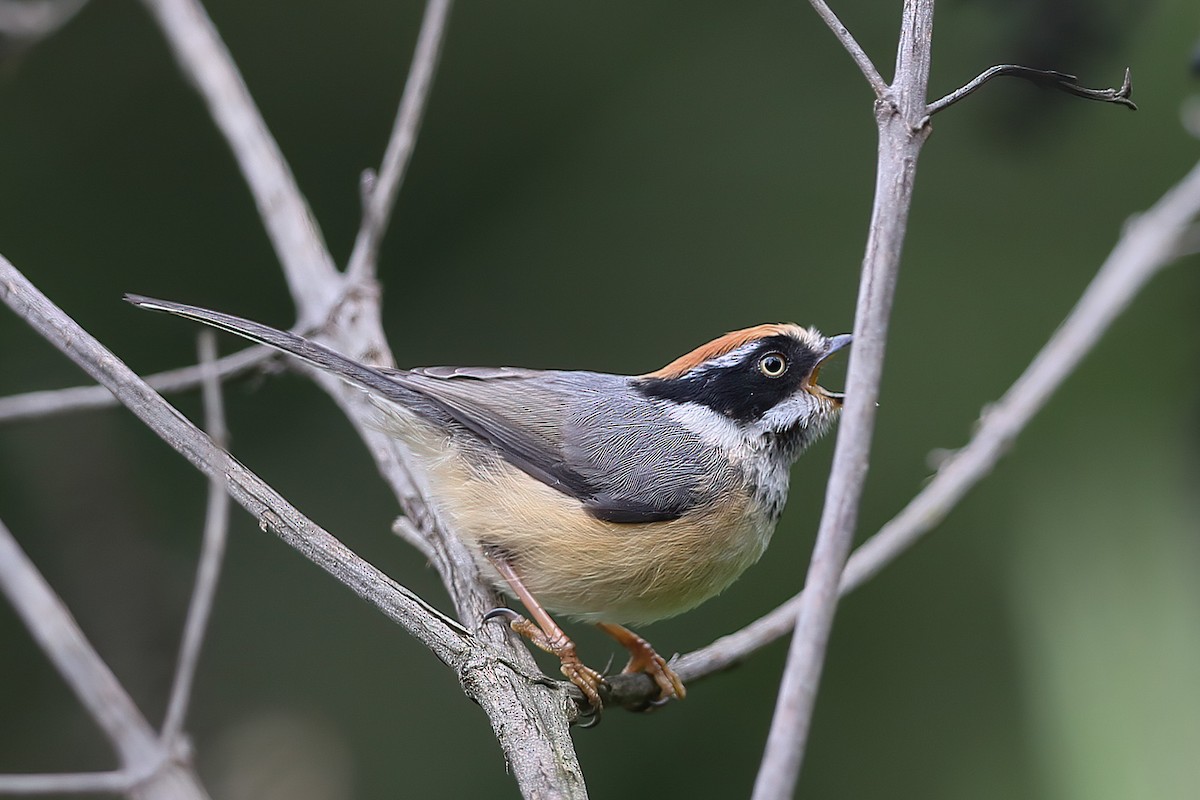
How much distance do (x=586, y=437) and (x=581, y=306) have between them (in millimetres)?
2528

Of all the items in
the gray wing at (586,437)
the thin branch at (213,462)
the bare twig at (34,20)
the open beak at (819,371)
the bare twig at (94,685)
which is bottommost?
the bare twig at (94,685)

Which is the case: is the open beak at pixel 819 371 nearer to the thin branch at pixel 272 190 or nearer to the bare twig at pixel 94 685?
the thin branch at pixel 272 190

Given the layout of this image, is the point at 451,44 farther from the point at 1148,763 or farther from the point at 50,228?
the point at 1148,763

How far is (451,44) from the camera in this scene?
5.50 meters

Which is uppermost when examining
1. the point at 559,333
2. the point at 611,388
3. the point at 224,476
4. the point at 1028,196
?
the point at 1028,196

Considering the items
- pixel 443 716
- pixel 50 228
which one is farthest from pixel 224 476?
pixel 50 228

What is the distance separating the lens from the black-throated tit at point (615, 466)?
2734 millimetres

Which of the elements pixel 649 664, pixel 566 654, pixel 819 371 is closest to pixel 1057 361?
pixel 819 371

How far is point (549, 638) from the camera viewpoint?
2.64 m

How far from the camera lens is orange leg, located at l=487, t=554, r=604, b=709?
255 centimetres

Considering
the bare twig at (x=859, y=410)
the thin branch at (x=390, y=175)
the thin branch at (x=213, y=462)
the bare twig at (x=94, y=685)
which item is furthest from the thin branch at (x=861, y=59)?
the bare twig at (x=94, y=685)

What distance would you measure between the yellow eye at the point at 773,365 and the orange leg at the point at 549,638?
837mm

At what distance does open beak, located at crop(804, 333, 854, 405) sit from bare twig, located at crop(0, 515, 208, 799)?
1.80m

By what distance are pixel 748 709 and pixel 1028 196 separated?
108 inches
